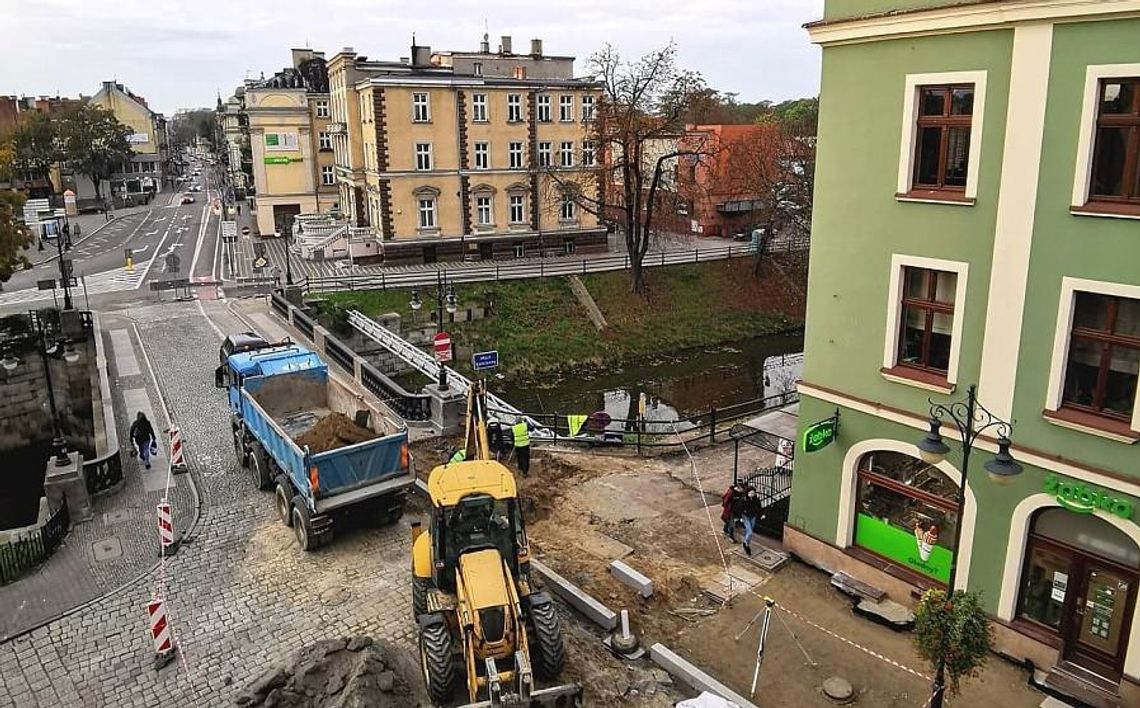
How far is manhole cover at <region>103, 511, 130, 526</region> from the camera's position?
1709 centimetres

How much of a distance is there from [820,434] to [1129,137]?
6409 millimetres

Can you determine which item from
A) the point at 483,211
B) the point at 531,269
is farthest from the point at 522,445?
the point at 483,211

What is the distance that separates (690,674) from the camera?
1204 centimetres

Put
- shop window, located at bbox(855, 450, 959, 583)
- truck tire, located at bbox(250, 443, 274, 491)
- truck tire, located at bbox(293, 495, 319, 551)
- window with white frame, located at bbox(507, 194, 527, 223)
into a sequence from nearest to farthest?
1. shop window, located at bbox(855, 450, 959, 583)
2. truck tire, located at bbox(293, 495, 319, 551)
3. truck tire, located at bbox(250, 443, 274, 491)
4. window with white frame, located at bbox(507, 194, 527, 223)

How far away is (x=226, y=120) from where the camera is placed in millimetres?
95688

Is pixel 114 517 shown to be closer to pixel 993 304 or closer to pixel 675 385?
pixel 993 304

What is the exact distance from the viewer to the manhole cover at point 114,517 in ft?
56.1

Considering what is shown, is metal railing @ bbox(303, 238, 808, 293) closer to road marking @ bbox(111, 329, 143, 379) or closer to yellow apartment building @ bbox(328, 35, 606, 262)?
yellow apartment building @ bbox(328, 35, 606, 262)

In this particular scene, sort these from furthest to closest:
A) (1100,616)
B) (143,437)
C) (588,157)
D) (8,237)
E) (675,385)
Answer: (588,157)
(675,385)
(8,237)
(143,437)
(1100,616)

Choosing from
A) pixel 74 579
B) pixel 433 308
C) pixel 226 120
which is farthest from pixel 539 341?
pixel 226 120

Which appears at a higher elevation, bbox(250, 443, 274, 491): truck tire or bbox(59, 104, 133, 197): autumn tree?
bbox(59, 104, 133, 197): autumn tree

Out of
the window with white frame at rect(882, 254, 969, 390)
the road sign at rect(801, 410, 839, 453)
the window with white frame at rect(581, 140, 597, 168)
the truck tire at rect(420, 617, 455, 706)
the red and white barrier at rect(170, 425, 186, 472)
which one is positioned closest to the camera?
the truck tire at rect(420, 617, 455, 706)

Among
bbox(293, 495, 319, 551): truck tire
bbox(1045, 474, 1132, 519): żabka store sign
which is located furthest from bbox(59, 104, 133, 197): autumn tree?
bbox(1045, 474, 1132, 519): żabka store sign

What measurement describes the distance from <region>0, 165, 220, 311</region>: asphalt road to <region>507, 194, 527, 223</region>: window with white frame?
18.1 metres
